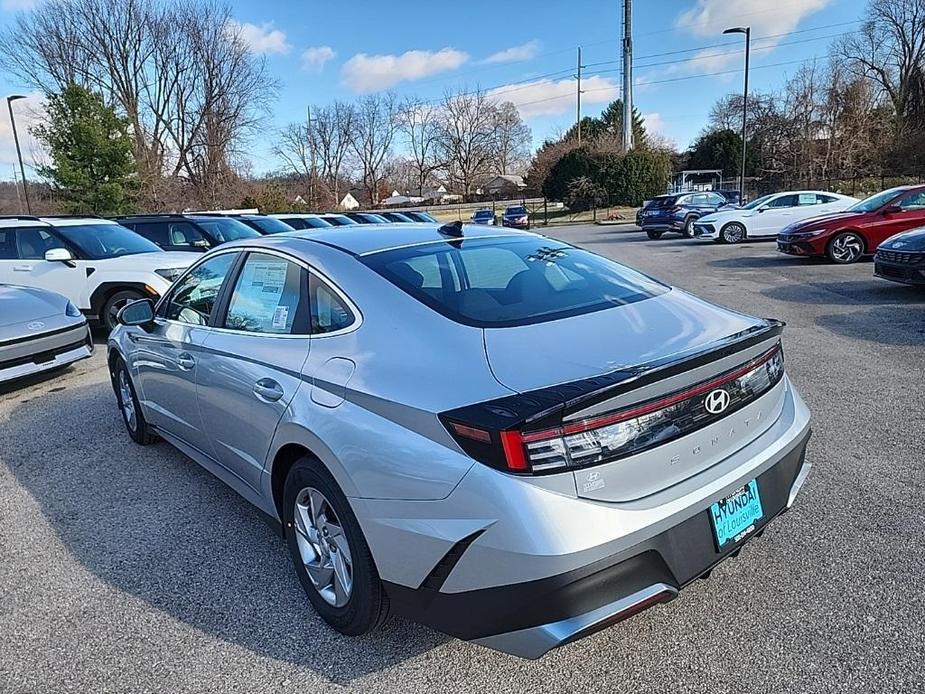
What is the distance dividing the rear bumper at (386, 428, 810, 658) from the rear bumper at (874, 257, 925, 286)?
8108 mm

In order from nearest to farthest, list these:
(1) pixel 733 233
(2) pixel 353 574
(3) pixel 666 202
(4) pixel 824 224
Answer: (2) pixel 353 574 → (4) pixel 824 224 → (1) pixel 733 233 → (3) pixel 666 202

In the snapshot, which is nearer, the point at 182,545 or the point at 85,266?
the point at 182,545

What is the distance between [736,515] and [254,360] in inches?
80.8

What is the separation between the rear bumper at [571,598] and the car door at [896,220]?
13.1 metres

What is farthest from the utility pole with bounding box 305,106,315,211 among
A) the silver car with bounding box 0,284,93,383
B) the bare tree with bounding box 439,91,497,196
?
the silver car with bounding box 0,284,93,383

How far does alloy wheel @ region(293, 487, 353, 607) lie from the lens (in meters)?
2.47

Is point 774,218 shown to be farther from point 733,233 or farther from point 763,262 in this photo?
point 763,262

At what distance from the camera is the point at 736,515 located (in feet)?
7.47

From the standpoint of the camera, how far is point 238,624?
264 centimetres

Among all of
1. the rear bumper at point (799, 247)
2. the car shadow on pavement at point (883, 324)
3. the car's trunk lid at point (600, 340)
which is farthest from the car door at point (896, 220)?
the car's trunk lid at point (600, 340)

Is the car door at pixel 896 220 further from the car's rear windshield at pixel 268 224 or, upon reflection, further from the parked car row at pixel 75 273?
the car's rear windshield at pixel 268 224

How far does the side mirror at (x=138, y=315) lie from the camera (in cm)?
398

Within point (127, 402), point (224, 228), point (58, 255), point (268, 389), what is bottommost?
point (127, 402)

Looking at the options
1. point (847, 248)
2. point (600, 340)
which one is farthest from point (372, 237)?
point (847, 248)
